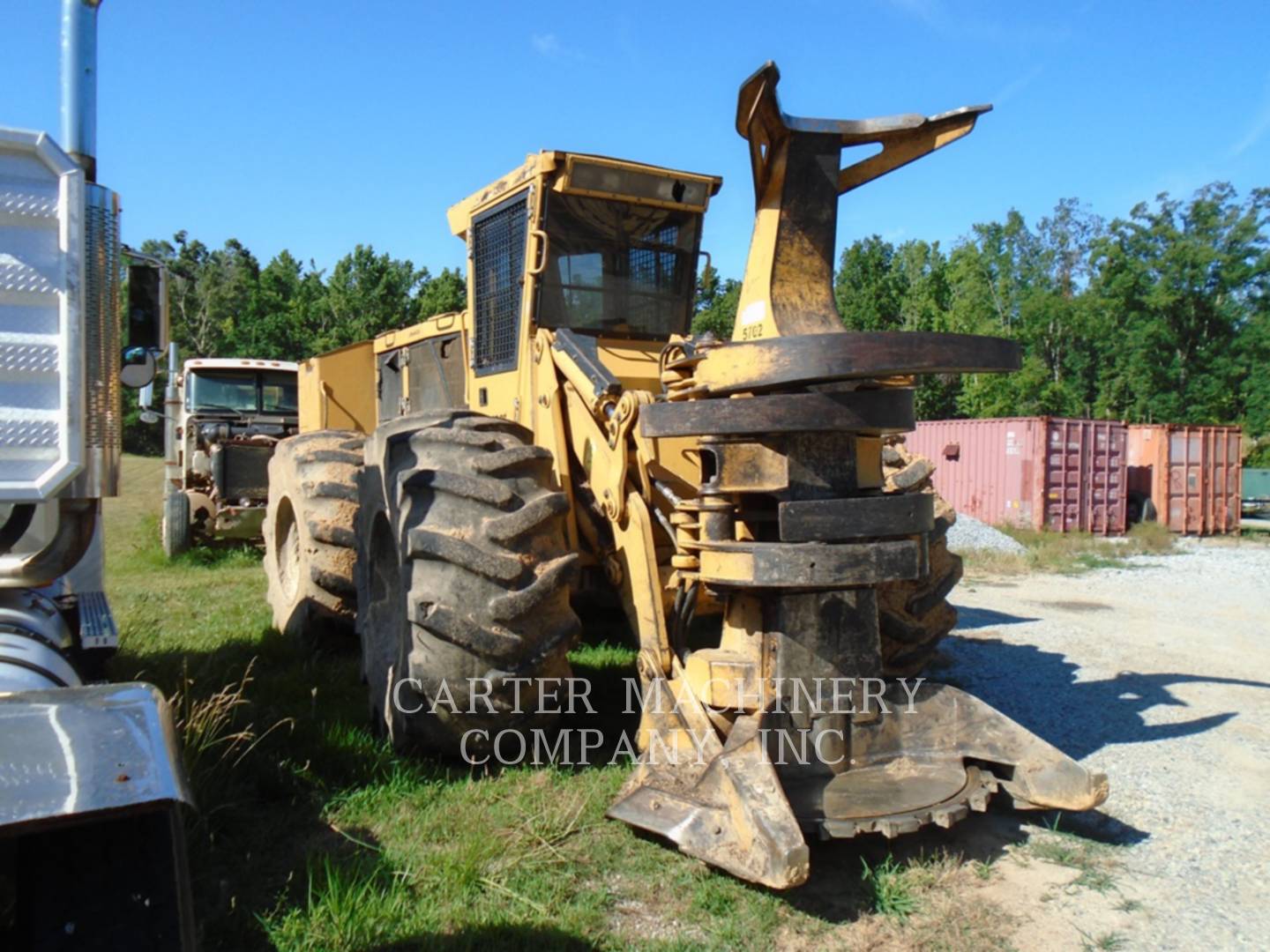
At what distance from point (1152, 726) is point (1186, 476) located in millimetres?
17573

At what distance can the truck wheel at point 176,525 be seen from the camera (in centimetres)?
1141

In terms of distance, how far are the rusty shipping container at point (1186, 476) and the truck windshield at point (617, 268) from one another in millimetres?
18281

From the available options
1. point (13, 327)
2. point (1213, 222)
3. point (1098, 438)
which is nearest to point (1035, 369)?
point (1213, 222)

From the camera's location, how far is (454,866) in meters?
3.24

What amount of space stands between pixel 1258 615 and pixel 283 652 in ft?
31.0

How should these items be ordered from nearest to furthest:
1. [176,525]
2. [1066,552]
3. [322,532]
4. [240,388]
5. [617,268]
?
[617,268] → [322,532] → [176,525] → [240,388] → [1066,552]

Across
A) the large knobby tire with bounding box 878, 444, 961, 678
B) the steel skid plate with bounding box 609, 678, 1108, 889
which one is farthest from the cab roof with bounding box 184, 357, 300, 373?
the steel skid plate with bounding box 609, 678, 1108, 889

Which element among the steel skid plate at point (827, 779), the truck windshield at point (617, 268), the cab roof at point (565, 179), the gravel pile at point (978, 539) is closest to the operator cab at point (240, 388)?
the cab roof at point (565, 179)

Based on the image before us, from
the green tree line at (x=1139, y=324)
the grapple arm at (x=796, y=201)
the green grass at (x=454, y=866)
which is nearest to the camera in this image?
the green grass at (x=454, y=866)

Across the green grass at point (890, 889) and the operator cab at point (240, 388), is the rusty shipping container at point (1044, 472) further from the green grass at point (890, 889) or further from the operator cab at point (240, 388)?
the green grass at point (890, 889)

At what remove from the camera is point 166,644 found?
6359mm

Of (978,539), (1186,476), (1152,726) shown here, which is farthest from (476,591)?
(1186,476)

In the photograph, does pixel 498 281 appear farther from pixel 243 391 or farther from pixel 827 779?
pixel 243 391

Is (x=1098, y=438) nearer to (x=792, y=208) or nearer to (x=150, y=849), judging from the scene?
(x=792, y=208)
